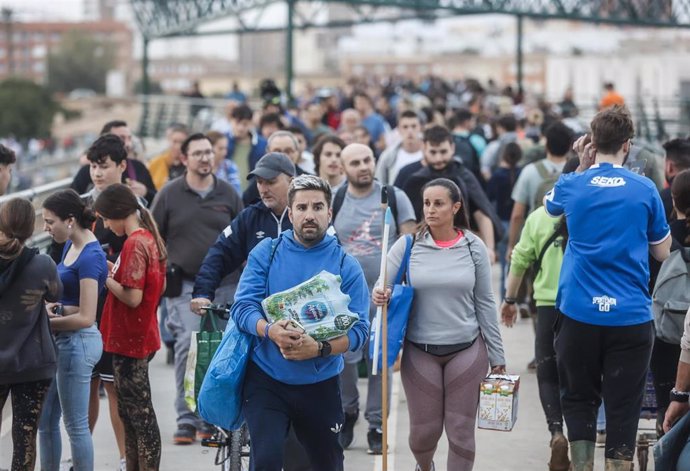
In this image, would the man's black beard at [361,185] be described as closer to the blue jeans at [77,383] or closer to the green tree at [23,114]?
the blue jeans at [77,383]

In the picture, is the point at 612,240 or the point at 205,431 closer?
the point at 612,240

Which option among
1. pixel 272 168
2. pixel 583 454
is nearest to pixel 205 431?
pixel 272 168

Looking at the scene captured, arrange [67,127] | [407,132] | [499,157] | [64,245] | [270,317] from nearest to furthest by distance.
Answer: [270,317]
[64,245]
[407,132]
[499,157]
[67,127]

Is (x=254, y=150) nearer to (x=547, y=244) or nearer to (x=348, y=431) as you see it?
(x=348, y=431)

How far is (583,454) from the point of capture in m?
7.68

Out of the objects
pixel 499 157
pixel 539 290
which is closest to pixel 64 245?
pixel 539 290

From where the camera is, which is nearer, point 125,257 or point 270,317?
point 270,317

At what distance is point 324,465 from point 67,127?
129726 millimetres

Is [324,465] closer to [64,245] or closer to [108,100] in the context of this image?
[64,245]

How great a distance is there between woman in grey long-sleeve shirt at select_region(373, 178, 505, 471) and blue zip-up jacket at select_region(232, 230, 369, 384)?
37.7 inches

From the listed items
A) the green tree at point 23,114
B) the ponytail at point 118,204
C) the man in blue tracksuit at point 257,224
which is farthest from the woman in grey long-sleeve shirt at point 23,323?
the green tree at point 23,114

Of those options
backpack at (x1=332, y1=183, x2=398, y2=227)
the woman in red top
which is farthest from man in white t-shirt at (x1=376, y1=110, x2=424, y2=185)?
the woman in red top

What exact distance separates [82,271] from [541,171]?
4067mm

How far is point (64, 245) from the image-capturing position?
27.5ft
